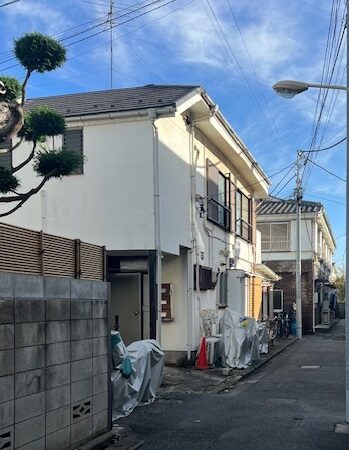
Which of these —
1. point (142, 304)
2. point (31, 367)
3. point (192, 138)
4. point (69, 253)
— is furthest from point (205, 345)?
point (31, 367)

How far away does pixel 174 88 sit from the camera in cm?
1444

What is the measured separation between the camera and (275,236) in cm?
3142

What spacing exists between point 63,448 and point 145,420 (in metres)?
2.46

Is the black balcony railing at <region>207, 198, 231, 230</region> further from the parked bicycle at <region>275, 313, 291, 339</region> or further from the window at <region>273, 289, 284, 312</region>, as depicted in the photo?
the window at <region>273, 289, 284, 312</region>

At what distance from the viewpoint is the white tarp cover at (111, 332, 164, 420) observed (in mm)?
8594

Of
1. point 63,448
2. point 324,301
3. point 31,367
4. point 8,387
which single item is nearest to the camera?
point 8,387

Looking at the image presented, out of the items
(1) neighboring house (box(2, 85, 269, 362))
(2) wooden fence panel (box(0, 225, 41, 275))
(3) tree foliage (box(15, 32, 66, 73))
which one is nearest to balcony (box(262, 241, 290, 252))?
(1) neighboring house (box(2, 85, 269, 362))

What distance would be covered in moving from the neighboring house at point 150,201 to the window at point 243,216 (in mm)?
2968

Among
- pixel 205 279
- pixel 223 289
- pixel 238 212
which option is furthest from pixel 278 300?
pixel 205 279

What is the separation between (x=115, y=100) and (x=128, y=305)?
208 inches

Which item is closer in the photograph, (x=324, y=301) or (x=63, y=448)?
(x=63, y=448)

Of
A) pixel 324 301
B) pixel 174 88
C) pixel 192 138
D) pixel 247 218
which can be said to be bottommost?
pixel 324 301

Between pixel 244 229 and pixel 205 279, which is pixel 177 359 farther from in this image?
pixel 244 229

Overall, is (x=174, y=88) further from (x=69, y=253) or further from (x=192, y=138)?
(x=69, y=253)
